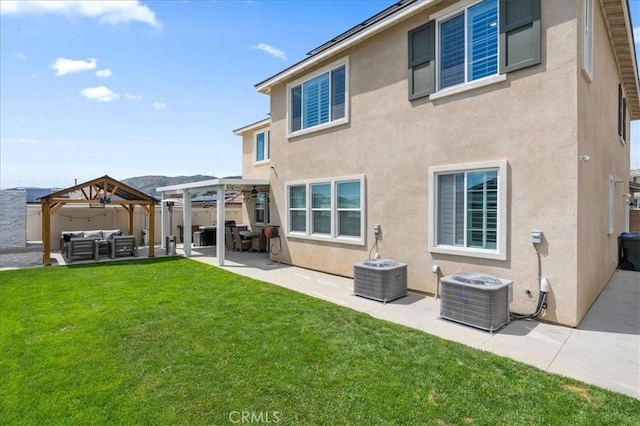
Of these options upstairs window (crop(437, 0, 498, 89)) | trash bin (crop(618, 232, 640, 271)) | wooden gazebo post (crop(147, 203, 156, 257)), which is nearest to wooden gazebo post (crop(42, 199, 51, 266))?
wooden gazebo post (crop(147, 203, 156, 257))

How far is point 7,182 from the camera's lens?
43.4 m

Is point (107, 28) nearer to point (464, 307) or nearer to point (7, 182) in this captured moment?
point (464, 307)

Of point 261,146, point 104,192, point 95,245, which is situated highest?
point 261,146

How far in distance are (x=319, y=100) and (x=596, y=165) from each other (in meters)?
7.79

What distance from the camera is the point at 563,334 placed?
18.1ft

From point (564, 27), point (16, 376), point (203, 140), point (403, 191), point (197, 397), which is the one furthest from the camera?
point (203, 140)

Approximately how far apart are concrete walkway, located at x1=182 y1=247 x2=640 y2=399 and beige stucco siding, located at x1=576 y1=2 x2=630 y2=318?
0.43 metres

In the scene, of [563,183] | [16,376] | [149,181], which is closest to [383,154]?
[563,183]

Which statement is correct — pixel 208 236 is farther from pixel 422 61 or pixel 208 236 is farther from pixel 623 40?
pixel 623 40

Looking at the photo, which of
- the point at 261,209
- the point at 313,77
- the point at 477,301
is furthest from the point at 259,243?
the point at 477,301

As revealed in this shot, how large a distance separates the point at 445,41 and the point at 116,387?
896cm

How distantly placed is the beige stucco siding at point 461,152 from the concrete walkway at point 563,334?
1.88ft

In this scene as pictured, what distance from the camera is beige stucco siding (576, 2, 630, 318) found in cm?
604

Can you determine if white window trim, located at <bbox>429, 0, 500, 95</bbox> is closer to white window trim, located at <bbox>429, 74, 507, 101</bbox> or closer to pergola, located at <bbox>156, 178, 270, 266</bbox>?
white window trim, located at <bbox>429, 74, 507, 101</bbox>
